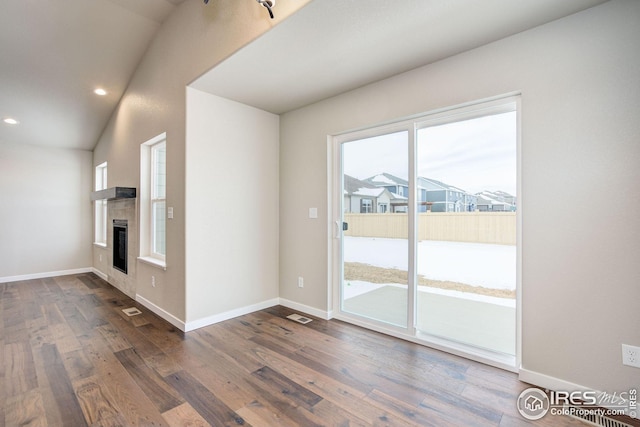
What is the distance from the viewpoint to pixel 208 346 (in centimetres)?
262

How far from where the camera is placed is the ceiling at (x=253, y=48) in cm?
185

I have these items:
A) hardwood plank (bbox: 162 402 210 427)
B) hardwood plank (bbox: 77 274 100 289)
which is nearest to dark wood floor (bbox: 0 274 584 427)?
hardwood plank (bbox: 162 402 210 427)

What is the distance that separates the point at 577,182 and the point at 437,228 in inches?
39.7

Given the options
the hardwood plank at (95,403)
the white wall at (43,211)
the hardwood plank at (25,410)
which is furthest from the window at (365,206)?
the white wall at (43,211)

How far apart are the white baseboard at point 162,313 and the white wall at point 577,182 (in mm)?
3080

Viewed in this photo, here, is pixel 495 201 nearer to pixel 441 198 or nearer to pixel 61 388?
pixel 441 198

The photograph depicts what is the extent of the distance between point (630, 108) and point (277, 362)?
289 centimetres

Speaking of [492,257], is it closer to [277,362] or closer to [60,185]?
[277,362]

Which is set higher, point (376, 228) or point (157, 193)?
point (157, 193)

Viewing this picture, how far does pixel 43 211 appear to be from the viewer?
18.1 ft

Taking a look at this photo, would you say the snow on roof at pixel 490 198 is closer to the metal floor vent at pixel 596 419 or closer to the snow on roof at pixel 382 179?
the snow on roof at pixel 382 179

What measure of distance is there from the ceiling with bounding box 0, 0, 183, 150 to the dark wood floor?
10.2 ft

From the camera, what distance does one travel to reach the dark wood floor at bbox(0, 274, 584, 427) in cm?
172

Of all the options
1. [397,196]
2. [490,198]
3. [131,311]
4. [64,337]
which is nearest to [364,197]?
[397,196]
